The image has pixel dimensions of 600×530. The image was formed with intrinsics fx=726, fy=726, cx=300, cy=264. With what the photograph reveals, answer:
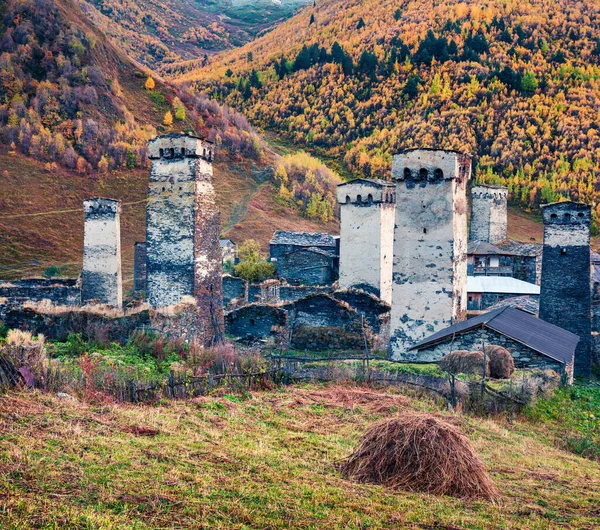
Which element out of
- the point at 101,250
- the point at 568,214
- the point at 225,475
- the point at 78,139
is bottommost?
the point at 225,475

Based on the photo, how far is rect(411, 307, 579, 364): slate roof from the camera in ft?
61.9

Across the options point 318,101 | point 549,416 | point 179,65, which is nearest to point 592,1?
point 318,101

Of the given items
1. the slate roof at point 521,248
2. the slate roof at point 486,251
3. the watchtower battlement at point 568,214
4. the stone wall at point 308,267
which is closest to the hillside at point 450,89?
the slate roof at point 521,248

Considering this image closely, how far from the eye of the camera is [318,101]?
338 feet

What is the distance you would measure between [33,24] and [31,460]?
74.8m

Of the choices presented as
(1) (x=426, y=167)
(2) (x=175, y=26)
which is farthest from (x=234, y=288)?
(2) (x=175, y=26)

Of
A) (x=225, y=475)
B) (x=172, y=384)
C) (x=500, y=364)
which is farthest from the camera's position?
(x=500, y=364)

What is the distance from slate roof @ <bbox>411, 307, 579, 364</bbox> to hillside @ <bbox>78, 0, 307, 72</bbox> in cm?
11128

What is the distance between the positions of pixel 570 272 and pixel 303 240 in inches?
861

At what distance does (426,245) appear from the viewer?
22.7 meters

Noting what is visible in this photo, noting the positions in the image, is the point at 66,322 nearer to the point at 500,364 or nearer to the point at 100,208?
the point at 500,364

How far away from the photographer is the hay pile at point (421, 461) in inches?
353

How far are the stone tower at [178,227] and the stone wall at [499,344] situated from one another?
25.6 ft

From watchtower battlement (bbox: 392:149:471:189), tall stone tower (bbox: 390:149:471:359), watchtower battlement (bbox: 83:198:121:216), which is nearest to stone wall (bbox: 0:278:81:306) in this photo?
watchtower battlement (bbox: 83:198:121:216)
